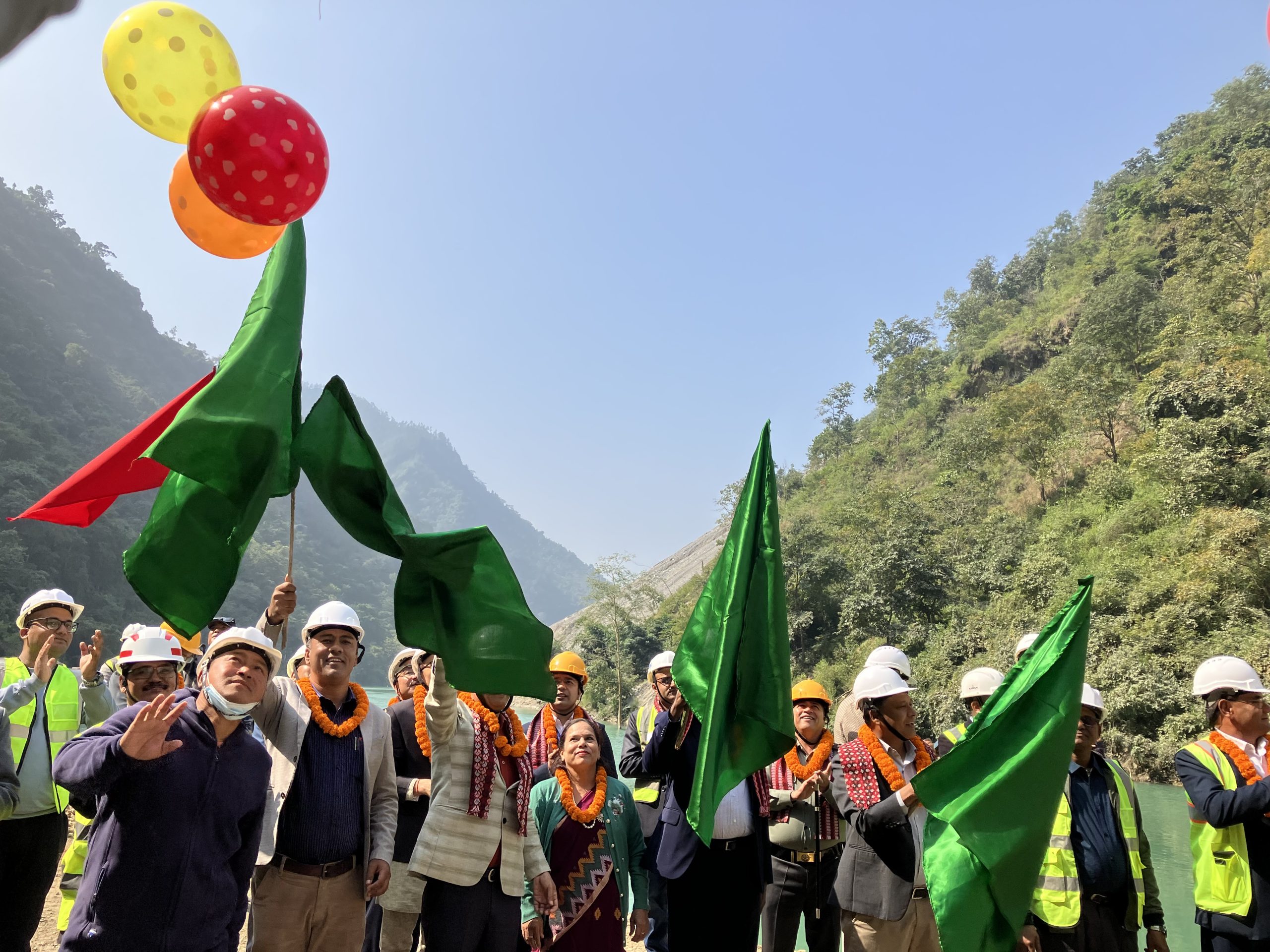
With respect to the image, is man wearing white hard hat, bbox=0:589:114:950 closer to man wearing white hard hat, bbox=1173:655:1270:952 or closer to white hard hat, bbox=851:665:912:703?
white hard hat, bbox=851:665:912:703

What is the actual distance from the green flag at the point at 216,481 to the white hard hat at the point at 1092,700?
3.34 meters

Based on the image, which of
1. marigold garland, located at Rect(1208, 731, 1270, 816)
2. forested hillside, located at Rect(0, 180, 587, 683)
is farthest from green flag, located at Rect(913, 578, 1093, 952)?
forested hillside, located at Rect(0, 180, 587, 683)

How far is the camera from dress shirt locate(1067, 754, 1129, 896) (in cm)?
367

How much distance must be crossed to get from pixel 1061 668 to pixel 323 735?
8.52ft

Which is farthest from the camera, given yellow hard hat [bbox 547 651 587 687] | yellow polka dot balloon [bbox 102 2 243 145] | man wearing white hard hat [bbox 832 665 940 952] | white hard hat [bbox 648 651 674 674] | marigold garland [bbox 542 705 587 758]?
yellow hard hat [bbox 547 651 587 687]

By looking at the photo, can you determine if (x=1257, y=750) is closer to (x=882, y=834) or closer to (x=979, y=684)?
(x=979, y=684)

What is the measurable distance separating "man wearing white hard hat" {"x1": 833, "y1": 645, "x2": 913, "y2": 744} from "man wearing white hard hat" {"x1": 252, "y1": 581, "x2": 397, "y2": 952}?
1879mm

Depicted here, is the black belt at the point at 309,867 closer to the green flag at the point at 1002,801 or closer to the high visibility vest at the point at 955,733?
the green flag at the point at 1002,801

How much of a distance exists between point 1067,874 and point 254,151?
4.07 meters

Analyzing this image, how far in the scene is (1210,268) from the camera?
107 ft

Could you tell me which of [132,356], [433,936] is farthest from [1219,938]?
[132,356]

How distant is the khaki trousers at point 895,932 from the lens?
11.4 feet

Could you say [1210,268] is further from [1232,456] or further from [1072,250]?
[1072,250]

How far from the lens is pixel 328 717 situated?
341cm
